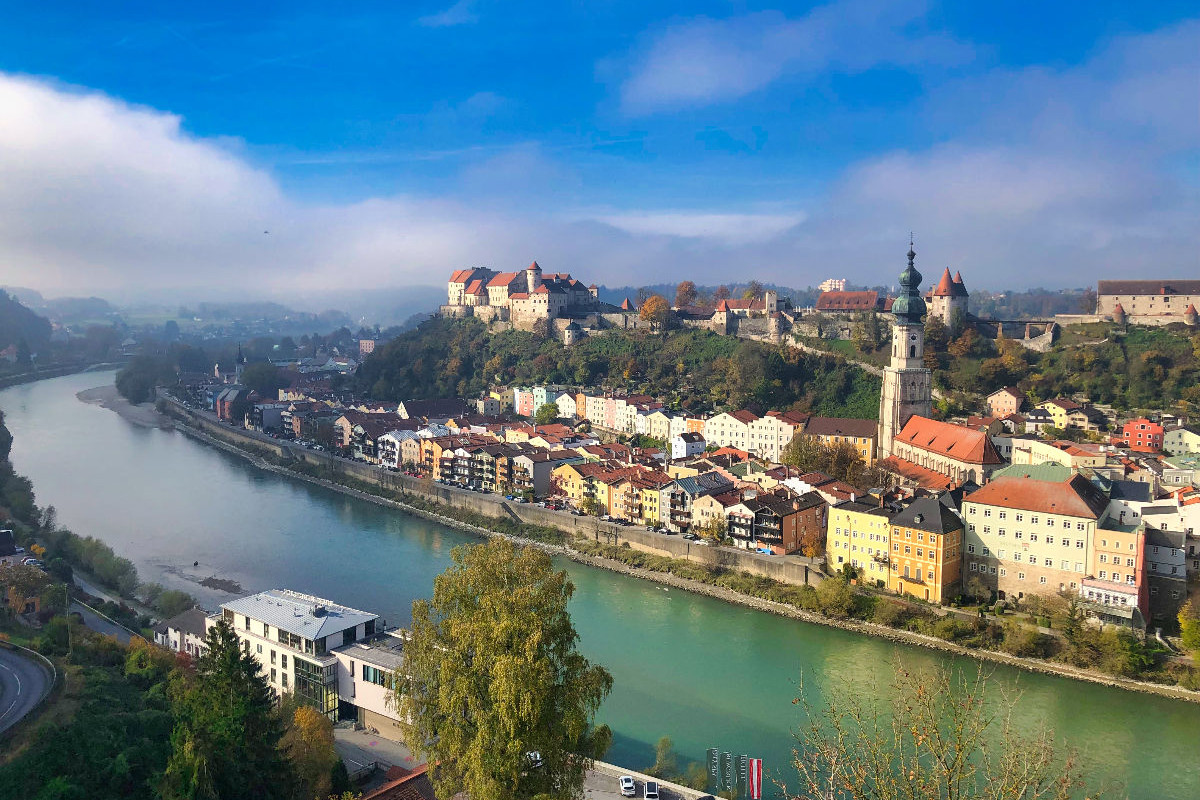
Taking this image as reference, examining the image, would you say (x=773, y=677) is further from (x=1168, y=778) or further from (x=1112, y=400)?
(x=1112, y=400)

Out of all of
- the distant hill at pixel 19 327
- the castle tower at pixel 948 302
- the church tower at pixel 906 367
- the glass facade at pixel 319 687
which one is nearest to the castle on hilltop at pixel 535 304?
the castle tower at pixel 948 302

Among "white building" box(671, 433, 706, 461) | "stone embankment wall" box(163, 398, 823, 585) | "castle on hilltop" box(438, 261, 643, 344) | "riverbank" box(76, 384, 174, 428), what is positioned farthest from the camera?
"riverbank" box(76, 384, 174, 428)

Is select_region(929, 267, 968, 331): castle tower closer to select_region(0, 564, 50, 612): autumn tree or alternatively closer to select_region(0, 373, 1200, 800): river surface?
select_region(0, 373, 1200, 800): river surface

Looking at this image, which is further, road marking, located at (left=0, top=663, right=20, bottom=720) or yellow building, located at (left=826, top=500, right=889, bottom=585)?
yellow building, located at (left=826, top=500, right=889, bottom=585)

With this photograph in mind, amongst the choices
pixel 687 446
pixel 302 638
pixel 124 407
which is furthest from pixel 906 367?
pixel 124 407

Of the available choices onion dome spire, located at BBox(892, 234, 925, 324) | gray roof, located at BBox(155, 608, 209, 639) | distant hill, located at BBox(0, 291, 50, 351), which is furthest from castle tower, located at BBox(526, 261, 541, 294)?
distant hill, located at BBox(0, 291, 50, 351)

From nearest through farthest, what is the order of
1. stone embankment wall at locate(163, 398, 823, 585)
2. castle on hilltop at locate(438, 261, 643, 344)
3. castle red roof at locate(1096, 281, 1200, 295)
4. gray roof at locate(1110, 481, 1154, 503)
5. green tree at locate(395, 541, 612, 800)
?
green tree at locate(395, 541, 612, 800), gray roof at locate(1110, 481, 1154, 503), stone embankment wall at locate(163, 398, 823, 585), castle red roof at locate(1096, 281, 1200, 295), castle on hilltop at locate(438, 261, 643, 344)

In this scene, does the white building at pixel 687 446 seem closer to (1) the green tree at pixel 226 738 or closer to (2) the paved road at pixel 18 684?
(2) the paved road at pixel 18 684
